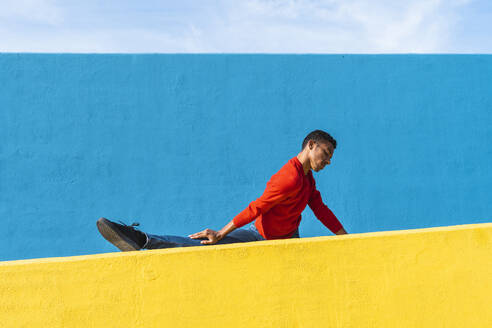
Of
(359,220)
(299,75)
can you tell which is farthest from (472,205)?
(299,75)

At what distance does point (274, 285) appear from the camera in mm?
1896

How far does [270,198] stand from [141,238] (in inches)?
32.1

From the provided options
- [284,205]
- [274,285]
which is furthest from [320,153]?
[274,285]

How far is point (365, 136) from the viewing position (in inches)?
170

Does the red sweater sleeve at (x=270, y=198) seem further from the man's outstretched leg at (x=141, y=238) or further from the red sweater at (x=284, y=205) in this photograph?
the man's outstretched leg at (x=141, y=238)

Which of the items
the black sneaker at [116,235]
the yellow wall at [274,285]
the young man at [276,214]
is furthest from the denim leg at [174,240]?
the yellow wall at [274,285]

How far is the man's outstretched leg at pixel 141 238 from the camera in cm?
196

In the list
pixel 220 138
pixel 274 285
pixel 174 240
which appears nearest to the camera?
pixel 274 285

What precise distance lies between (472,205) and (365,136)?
1.60 metres

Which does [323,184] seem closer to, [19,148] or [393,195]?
[393,195]

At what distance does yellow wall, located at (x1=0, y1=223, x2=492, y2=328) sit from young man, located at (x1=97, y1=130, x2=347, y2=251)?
27cm

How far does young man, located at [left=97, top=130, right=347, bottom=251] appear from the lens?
2.09 metres

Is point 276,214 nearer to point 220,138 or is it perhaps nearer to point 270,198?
point 270,198

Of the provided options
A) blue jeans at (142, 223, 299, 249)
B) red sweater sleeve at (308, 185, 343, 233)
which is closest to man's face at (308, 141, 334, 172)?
red sweater sleeve at (308, 185, 343, 233)
